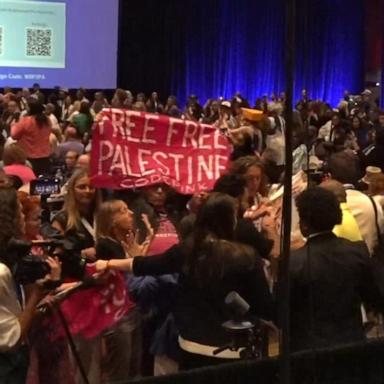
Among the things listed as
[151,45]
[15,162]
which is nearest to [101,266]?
[15,162]

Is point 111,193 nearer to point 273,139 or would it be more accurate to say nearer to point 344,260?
point 344,260

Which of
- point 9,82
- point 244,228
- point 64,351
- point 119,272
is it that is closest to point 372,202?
point 244,228

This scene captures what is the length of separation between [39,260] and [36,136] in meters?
5.38

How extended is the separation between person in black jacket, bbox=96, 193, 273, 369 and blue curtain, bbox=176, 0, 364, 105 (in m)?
14.5

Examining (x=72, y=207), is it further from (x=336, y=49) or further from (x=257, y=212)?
(x=336, y=49)

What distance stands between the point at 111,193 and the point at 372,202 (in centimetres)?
125

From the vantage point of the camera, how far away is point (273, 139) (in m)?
6.73

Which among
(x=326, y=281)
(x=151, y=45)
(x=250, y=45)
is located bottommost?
(x=326, y=281)

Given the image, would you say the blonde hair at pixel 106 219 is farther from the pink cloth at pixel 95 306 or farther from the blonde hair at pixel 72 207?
the pink cloth at pixel 95 306

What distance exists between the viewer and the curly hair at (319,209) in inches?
124

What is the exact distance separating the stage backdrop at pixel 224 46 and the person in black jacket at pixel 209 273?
46.0 ft

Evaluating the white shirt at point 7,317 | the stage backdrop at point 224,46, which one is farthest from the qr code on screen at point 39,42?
the white shirt at point 7,317

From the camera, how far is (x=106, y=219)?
11.9ft

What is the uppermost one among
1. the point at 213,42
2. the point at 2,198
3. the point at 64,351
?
the point at 213,42
